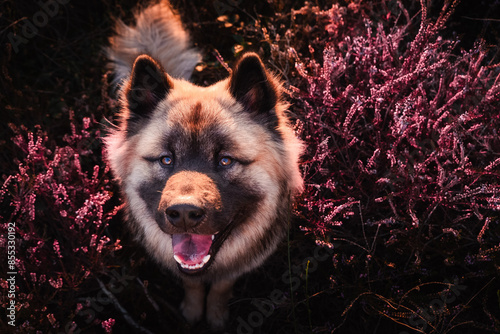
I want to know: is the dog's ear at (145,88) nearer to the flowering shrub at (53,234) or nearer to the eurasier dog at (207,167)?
the eurasier dog at (207,167)

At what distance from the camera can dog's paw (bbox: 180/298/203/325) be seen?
2826 mm

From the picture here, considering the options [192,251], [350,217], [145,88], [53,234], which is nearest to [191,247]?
[192,251]

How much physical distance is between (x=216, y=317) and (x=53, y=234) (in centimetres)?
155

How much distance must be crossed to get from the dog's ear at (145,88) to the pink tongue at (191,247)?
863mm

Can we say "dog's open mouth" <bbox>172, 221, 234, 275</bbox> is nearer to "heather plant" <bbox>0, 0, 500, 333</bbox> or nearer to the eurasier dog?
the eurasier dog

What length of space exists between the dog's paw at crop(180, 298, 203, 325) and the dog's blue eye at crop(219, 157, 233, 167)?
132cm

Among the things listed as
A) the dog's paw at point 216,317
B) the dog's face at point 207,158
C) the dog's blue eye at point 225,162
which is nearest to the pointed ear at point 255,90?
the dog's face at point 207,158

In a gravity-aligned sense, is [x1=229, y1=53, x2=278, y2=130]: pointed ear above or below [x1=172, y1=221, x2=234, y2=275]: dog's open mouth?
above

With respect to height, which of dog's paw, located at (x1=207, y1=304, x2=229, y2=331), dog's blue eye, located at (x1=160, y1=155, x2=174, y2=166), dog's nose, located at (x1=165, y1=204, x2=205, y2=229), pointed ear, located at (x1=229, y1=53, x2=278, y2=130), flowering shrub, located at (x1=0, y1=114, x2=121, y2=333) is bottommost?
dog's paw, located at (x1=207, y1=304, x2=229, y2=331)

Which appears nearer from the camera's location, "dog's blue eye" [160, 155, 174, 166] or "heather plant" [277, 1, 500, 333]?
"dog's blue eye" [160, 155, 174, 166]

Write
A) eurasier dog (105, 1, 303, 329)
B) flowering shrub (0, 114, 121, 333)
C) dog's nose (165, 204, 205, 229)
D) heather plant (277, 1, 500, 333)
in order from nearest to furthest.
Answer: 1. dog's nose (165, 204, 205, 229)
2. eurasier dog (105, 1, 303, 329)
3. flowering shrub (0, 114, 121, 333)
4. heather plant (277, 1, 500, 333)

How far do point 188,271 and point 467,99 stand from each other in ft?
8.00

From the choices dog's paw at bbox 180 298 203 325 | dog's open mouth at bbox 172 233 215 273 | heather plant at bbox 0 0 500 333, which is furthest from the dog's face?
dog's paw at bbox 180 298 203 325

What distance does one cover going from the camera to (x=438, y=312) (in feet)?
7.41
